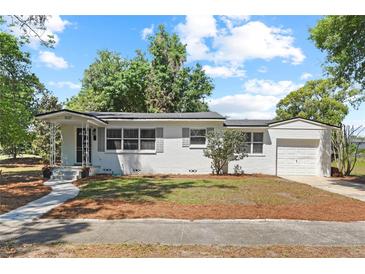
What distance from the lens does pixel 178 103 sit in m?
32.1

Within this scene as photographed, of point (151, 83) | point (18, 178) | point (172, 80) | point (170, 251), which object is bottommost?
point (18, 178)

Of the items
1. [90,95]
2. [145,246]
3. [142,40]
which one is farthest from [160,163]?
[142,40]

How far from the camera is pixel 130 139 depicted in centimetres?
1773

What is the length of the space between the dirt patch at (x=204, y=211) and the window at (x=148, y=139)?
8.49m

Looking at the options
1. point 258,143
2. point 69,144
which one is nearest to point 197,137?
point 258,143

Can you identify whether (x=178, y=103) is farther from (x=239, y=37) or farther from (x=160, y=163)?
(x=239, y=37)

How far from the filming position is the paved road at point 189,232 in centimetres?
566

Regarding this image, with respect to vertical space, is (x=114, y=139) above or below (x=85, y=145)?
above

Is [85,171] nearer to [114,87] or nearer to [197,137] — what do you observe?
[197,137]

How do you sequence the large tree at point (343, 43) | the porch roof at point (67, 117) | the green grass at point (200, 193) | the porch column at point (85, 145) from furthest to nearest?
the porch column at point (85, 145)
the porch roof at point (67, 117)
the large tree at point (343, 43)
the green grass at point (200, 193)

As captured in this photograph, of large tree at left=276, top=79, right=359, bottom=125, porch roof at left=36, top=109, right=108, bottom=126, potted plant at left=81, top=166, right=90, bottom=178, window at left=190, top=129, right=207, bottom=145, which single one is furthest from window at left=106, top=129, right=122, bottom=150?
large tree at left=276, top=79, right=359, bottom=125

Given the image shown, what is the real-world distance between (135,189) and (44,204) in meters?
3.63

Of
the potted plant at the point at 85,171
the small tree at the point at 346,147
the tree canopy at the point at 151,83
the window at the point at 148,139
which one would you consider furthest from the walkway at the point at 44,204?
the tree canopy at the point at 151,83

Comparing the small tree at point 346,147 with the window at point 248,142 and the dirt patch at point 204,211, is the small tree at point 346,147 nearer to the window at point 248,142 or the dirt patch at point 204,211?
the window at point 248,142
